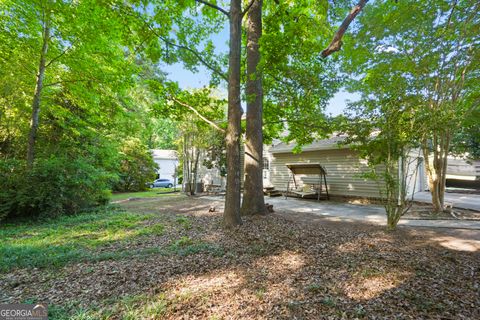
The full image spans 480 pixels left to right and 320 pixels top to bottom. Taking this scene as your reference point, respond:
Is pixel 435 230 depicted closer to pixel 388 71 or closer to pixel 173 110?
pixel 388 71

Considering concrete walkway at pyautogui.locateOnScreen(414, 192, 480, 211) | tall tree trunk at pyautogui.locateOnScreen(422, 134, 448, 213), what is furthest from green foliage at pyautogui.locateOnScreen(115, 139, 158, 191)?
concrete walkway at pyautogui.locateOnScreen(414, 192, 480, 211)

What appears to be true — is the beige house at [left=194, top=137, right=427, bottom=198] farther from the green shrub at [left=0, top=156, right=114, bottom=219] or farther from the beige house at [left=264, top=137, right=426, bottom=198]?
the green shrub at [left=0, top=156, right=114, bottom=219]

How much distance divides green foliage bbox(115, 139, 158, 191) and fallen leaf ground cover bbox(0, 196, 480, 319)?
1404cm

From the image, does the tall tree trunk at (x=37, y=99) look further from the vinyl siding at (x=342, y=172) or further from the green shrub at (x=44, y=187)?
the vinyl siding at (x=342, y=172)

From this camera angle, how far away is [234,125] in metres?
5.21

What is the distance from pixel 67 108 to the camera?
10.3 m

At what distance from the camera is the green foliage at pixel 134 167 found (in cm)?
1852

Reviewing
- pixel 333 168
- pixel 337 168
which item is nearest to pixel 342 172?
pixel 337 168

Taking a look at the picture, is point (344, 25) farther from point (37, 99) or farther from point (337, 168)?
point (37, 99)

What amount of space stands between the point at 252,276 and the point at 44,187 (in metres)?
7.67

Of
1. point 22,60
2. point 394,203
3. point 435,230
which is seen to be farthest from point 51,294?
point 22,60

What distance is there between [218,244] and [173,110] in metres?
4.35

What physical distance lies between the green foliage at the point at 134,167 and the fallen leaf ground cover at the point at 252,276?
14.0 meters

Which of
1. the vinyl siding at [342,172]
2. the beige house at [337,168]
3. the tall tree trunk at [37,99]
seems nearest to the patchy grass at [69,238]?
the tall tree trunk at [37,99]
